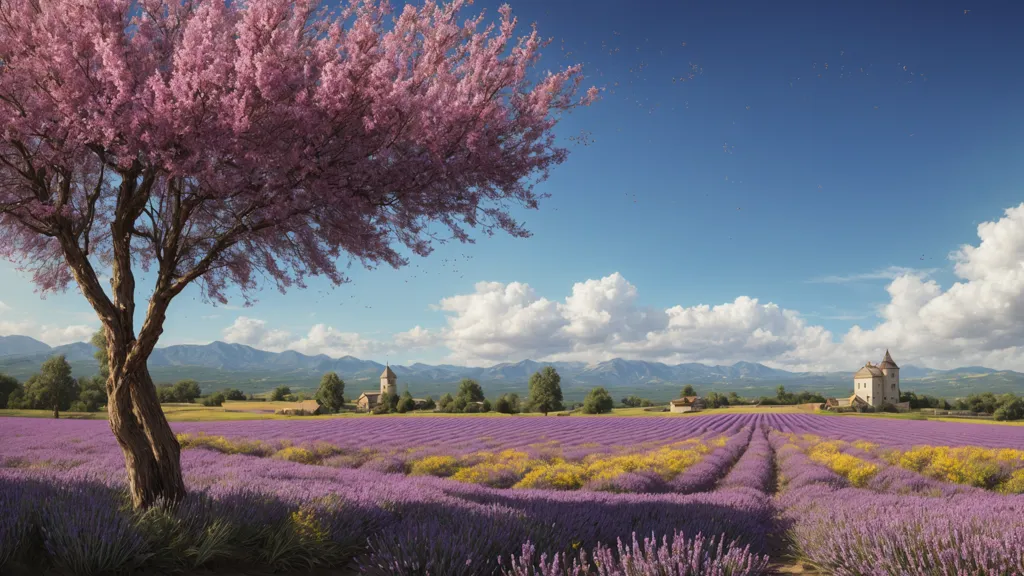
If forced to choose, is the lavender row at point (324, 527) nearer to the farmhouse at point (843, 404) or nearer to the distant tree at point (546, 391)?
the distant tree at point (546, 391)

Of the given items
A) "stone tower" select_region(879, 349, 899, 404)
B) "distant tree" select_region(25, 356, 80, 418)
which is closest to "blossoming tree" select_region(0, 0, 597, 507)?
"distant tree" select_region(25, 356, 80, 418)

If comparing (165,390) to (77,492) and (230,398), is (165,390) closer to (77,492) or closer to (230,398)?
(230,398)

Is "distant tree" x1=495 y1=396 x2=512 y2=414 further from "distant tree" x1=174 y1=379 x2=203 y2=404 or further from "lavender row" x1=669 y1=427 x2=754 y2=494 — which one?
"lavender row" x1=669 y1=427 x2=754 y2=494

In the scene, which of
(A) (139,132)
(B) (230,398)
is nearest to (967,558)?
(A) (139,132)

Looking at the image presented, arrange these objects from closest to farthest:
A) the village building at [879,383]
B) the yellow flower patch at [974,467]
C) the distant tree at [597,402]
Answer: the yellow flower patch at [974,467], the distant tree at [597,402], the village building at [879,383]

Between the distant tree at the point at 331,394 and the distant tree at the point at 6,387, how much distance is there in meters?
30.0

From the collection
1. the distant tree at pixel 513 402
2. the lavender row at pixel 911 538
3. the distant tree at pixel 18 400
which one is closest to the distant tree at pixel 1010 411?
the distant tree at pixel 513 402

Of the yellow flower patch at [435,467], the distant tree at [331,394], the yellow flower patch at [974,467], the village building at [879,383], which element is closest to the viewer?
the yellow flower patch at [974,467]

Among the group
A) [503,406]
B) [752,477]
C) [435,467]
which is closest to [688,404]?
[503,406]

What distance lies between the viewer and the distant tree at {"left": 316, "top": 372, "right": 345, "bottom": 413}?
71.2m

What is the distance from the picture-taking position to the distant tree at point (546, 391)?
6925 centimetres

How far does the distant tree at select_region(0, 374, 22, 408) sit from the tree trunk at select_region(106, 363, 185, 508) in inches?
2509

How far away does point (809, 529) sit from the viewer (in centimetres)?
607

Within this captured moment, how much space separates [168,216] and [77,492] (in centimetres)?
313
